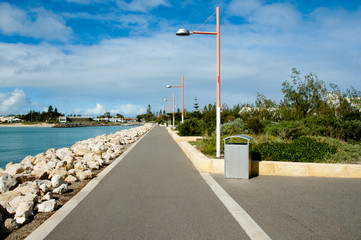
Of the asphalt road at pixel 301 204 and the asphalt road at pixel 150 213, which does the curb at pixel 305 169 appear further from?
the asphalt road at pixel 150 213

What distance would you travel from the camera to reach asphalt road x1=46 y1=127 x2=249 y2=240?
4336 mm

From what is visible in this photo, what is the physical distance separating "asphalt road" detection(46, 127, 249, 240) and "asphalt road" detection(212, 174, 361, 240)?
60 centimetres

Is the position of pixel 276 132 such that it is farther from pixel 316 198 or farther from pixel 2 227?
pixel 2 227

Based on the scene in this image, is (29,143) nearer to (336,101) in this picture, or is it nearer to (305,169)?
(336,101)

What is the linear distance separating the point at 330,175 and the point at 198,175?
157 inches

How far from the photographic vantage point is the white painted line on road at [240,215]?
4.29 meters

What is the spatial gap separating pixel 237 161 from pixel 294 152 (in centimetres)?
279

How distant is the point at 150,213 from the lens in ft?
17.1

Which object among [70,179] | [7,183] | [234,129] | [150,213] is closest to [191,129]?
[234,129]

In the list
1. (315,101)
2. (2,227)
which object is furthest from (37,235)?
(315,101)

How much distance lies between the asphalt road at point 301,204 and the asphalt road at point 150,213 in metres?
0.60

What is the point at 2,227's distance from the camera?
4.47 meters

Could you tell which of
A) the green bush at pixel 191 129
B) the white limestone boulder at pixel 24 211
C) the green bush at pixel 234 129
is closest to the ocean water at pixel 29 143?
the green bush at pixel 191 129

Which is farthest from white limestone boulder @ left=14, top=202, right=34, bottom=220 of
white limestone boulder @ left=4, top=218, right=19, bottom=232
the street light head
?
the street light head
